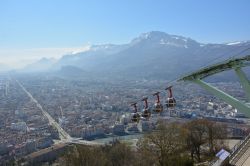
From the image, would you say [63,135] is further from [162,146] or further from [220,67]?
[220,67]

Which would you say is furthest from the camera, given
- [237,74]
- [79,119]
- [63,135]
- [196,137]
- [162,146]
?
[79,119]

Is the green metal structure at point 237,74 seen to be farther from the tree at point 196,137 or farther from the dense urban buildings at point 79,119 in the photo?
the dense urban buildings at point 79,119

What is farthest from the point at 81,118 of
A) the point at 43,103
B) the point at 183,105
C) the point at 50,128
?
the point at 43,103

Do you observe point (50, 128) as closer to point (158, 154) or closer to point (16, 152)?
point (16, 152)

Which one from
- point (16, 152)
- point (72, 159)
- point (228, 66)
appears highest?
point (228, 66)

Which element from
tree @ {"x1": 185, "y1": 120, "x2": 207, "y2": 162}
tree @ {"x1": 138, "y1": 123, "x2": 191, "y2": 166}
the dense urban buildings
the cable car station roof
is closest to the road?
the dense urban buildings

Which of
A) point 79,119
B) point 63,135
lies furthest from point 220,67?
point 79,119

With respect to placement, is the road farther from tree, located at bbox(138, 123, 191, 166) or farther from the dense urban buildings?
tree, located at bbox(138, 123, 191, 166)

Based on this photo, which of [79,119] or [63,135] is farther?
[79,119]
